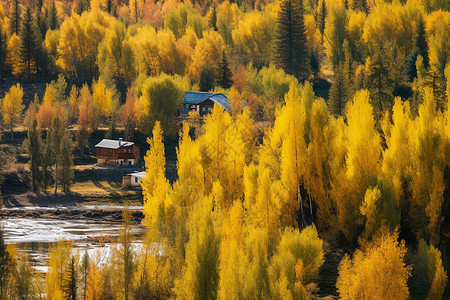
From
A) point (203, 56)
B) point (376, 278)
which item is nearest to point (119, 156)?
point (203, 56)

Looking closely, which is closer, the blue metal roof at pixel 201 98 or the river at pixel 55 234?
the river at pixel 55 234

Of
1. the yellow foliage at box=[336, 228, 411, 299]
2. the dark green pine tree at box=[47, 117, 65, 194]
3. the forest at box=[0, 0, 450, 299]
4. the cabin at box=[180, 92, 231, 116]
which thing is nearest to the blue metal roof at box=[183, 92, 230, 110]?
the cabin at box=[180, 92, 231, 116]

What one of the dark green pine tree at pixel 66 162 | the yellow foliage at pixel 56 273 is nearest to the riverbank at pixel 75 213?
the dark green pine tree at pixel 66 162

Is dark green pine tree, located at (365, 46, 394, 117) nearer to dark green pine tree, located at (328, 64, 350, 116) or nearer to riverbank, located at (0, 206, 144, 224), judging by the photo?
dark green pine tree, located at (328, 64, 350, 116)

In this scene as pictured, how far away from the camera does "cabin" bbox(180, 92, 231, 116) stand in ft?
357

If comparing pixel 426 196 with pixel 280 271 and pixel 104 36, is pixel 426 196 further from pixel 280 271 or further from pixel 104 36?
pixel 104 36

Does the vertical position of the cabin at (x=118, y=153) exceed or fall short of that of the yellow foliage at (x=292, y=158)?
it falls short

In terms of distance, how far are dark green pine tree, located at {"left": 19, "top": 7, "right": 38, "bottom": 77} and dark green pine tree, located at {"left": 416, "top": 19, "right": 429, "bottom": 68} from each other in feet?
196

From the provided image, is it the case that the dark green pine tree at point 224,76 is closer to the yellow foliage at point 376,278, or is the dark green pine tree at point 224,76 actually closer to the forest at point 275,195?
the forest at point 275,195

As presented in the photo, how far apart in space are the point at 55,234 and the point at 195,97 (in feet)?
153

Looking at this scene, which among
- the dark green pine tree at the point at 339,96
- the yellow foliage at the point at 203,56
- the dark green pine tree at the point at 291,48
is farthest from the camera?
the yellow foliage at the point at 203,56

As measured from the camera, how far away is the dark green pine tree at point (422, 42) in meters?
112

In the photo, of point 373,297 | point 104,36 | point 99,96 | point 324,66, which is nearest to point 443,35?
point 324,66

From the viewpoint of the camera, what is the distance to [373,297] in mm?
36875
